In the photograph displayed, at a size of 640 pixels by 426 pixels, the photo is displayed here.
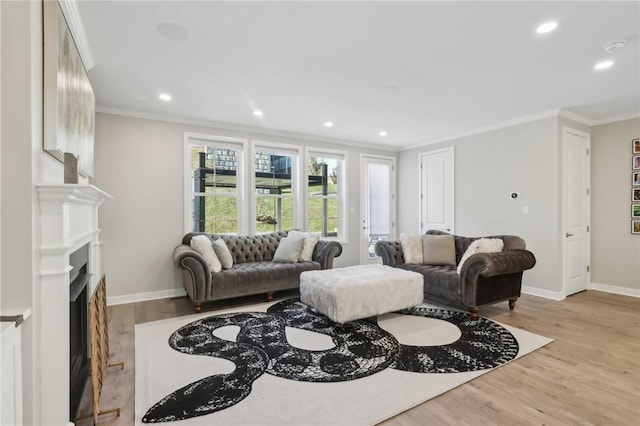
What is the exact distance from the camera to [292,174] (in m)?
5.68

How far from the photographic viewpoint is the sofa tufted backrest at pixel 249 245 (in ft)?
15.1

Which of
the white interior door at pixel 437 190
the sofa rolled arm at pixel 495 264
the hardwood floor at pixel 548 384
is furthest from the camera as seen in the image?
the white interior door at pixel 437 190

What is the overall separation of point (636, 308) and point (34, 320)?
228 inches

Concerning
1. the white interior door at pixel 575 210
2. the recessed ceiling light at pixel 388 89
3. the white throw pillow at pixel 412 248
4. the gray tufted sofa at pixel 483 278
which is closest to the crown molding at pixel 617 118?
the white interior door at pixel 575 210

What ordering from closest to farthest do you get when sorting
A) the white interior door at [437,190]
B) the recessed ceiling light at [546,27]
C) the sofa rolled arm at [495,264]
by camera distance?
1. the recessed ceiling light at [546,27]
2. the sofa rolled arm at [495,264]
3. the white interior door at [437,190]

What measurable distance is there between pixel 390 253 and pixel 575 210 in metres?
2.75

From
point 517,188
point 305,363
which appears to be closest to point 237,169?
point 305,363

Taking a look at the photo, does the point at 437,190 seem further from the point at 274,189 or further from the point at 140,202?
the point at 140,202

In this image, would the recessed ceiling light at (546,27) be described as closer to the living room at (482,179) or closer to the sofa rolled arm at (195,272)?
the living room at (482,179)

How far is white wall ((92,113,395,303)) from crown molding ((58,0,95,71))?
1516 millimetres

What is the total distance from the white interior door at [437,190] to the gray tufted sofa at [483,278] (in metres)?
1.88

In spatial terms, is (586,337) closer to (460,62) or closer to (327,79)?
(460,62)

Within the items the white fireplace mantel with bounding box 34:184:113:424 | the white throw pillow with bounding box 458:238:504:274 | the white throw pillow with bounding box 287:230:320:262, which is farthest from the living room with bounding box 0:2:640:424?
the white fireplace mantel with bounding box 34:184:113:424

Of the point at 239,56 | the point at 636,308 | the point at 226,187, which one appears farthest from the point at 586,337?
the point at 226,187
